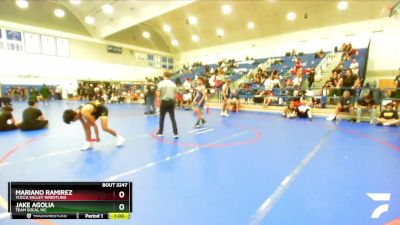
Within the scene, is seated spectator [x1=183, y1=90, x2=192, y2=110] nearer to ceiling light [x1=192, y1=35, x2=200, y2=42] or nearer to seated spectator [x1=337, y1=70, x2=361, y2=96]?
seated spectator [x1=337, y1=70, x2=361, y2=96]

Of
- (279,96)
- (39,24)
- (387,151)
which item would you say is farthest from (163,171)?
Result: (39,24)

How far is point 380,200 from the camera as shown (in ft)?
8.56

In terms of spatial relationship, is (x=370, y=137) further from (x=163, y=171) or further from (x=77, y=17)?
(x=77, y=17)

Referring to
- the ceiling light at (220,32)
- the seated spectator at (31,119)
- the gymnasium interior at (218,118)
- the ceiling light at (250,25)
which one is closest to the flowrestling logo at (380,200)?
the gymnasium interior at (218,118)

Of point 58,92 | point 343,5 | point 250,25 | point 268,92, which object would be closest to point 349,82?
point 268,92

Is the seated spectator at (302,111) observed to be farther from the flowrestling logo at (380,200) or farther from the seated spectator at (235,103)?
the flowrestling logo at (380,200)

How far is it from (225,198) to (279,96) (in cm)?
1044

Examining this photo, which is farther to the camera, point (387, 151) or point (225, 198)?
point (387, 151)

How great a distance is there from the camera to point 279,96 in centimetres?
1217
